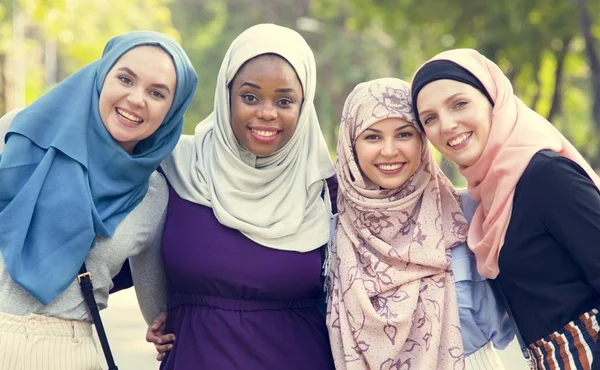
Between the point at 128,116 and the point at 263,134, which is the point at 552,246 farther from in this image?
the point at 128,116

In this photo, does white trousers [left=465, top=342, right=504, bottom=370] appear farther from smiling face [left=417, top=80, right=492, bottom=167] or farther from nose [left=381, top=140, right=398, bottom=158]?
nose [left=381, top=140, right=398, bottom=158]

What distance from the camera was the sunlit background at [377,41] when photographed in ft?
40.0

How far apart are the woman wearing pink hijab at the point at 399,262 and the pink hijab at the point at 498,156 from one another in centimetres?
15

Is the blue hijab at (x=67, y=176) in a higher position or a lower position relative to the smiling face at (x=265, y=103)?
lower

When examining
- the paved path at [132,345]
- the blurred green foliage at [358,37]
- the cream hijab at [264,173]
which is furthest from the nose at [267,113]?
the paved path at [132,345]

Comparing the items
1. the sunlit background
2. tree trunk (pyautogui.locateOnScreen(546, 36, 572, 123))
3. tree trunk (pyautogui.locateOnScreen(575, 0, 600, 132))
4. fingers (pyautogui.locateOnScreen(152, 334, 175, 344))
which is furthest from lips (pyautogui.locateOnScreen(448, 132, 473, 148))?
tree trunk (pyautogui.locateOnScreen(546, 36, 572, 123))

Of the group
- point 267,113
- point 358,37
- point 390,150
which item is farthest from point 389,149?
point 358,37

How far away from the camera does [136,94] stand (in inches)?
139

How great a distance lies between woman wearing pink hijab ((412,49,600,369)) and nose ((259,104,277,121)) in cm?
61

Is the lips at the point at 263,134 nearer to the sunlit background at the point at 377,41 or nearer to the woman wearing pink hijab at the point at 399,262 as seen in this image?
the woman wearing pink hijab at the point at 399,262

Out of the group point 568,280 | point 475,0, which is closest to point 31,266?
point 568,280

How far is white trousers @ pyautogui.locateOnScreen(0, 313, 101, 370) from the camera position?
10.5ft

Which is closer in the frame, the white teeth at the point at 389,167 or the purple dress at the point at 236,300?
the purple dress at the point at 236,300

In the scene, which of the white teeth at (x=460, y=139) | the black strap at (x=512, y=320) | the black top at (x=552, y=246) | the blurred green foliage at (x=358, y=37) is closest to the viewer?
the black top at (x=552, y=246)
